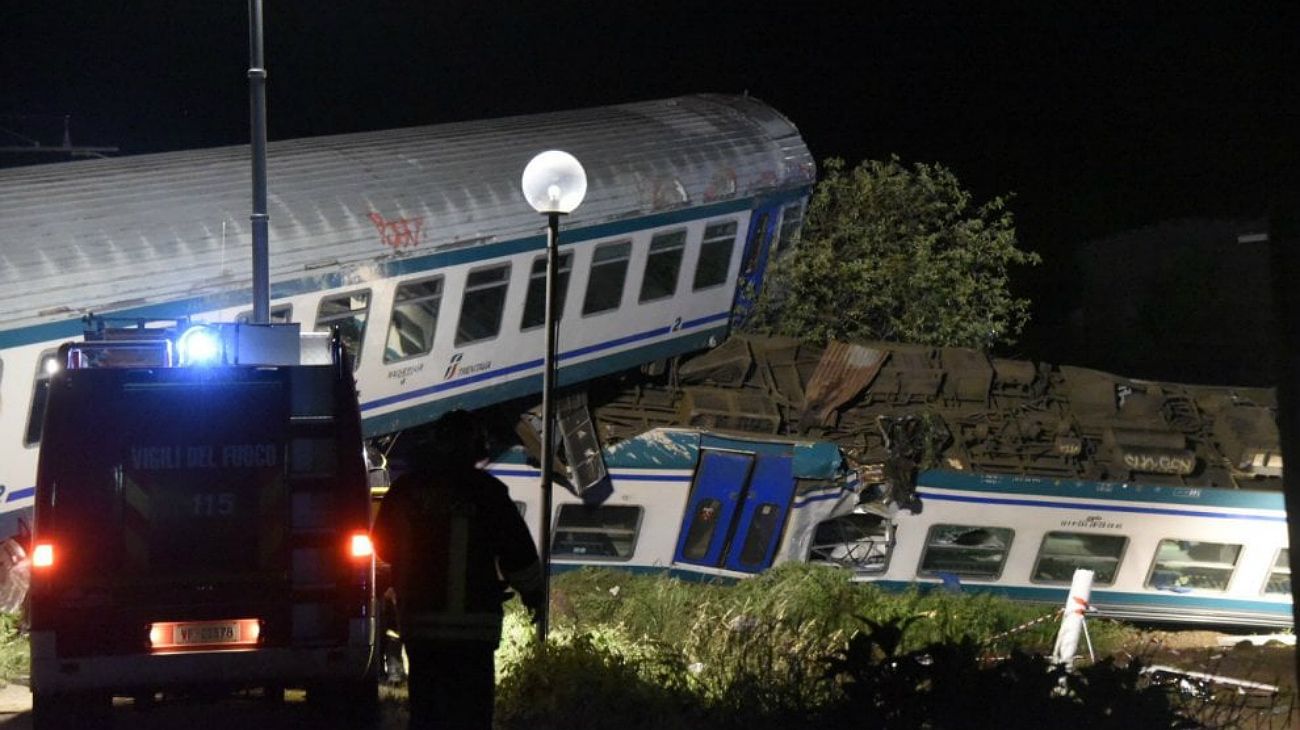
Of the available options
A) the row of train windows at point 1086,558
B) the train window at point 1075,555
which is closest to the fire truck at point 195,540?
the row of train windows at point 1086,558

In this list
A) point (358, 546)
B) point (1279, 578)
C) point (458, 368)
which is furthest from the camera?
point (1279, 578)

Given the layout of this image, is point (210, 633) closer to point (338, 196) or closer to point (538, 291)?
point (338, 196)

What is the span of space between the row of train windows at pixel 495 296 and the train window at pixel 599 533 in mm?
2489

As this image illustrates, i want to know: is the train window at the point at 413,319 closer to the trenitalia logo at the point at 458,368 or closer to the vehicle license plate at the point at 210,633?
the trenitalia logo at the point at 458,368

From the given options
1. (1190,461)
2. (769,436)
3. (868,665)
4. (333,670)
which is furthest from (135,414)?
(1190,461)

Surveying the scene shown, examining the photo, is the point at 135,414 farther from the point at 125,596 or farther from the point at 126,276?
the point at 126,276

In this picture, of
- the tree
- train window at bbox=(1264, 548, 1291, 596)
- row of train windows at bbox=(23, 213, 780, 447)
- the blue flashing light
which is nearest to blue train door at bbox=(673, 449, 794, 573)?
row of train windows at bbox=(23, 213, 780, 447)

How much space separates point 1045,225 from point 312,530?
38.2m

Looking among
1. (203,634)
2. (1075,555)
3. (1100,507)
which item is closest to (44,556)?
(203,634)

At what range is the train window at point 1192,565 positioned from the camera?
21516mm

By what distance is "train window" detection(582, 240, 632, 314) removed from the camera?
758 inches

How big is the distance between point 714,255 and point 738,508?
3.71 m

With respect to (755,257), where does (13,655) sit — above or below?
below

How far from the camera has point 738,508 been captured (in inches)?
764
